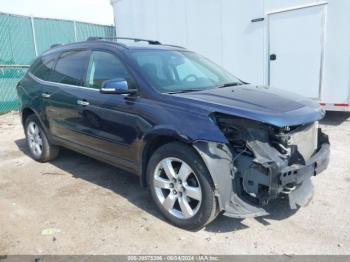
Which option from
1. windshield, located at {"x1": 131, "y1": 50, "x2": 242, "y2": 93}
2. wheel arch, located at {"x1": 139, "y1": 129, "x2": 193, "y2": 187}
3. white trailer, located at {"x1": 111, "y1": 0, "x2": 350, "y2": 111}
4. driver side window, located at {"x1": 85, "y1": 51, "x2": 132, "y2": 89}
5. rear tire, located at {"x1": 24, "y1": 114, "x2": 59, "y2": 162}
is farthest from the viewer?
Result: white trailer, located at {"x1": 111, "y1": 0, "x2": 350, "y2": 111}

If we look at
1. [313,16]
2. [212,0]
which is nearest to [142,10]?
[212,0]

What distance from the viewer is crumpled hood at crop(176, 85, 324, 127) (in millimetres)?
3027

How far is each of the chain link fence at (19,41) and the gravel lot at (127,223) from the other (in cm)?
716

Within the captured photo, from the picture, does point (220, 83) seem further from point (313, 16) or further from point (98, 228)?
point (313, 16)

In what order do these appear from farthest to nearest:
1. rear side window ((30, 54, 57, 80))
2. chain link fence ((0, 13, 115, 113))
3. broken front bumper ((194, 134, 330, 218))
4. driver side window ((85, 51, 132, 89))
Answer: chain link fence ((0, 13, 115, 113)) < rear side window ((30, 54, 57, 80)) < driver side window ((85, 51, 132, 89)) < broken front bumper ((194, 134, 330, 218))

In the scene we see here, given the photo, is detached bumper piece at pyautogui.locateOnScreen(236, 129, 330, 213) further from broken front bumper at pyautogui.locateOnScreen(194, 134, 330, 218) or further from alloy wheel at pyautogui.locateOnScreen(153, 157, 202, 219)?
alloy wheel at pyautogui.locateOnScreen(153, 157, 202, 219)

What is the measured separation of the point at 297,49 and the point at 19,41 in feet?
30.3

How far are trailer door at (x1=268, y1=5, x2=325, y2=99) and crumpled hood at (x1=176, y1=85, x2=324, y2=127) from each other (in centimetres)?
420

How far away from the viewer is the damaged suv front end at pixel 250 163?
9.89 feet

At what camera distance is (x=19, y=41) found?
11930mm

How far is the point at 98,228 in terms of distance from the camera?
138 inches

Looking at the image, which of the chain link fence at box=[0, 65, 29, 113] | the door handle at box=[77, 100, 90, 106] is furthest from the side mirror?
the chain link fence at box=[0, 65, 29, 113]

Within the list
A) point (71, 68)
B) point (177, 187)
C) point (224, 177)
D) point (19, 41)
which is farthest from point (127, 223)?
point (19, 41)

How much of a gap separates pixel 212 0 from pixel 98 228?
707 cm
